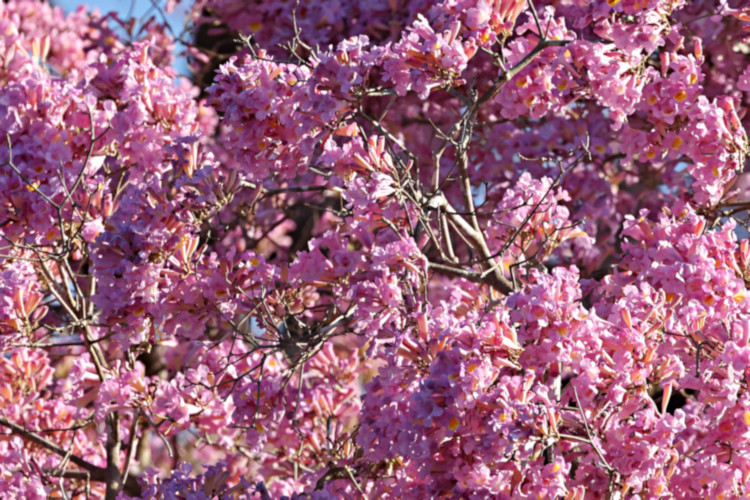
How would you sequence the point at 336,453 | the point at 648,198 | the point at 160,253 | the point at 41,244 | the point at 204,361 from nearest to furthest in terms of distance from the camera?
1. the point at 160,253
2. the point at 41,244
3. the point at 336,453
4. the point at 204,361
5. the point at 648,198

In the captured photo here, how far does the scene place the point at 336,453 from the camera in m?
3.82

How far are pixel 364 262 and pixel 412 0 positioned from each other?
8.76 ft

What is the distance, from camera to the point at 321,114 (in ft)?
9.20

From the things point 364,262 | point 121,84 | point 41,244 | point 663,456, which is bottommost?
point 663,456

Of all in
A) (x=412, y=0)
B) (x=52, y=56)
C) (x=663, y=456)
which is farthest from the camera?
(x=52, y=56)

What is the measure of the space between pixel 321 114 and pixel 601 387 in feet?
3.97

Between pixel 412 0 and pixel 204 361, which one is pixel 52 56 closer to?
pixel 412 0

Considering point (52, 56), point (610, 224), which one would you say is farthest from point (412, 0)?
point (52, 56)

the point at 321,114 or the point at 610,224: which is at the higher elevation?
the point at 321,114

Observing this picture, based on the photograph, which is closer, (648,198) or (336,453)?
(336,453)

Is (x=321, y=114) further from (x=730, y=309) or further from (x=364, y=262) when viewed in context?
(x=730, y=309)

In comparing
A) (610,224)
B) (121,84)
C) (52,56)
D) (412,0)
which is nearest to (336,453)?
(121,84)

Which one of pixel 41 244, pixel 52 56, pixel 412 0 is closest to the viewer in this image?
pixel 41 244

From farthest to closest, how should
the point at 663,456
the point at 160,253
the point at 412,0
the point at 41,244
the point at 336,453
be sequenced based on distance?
the point at 412,0 < the point at 336,453 < the point at 41,244 < the point at 160,253 < the point at 663,456
